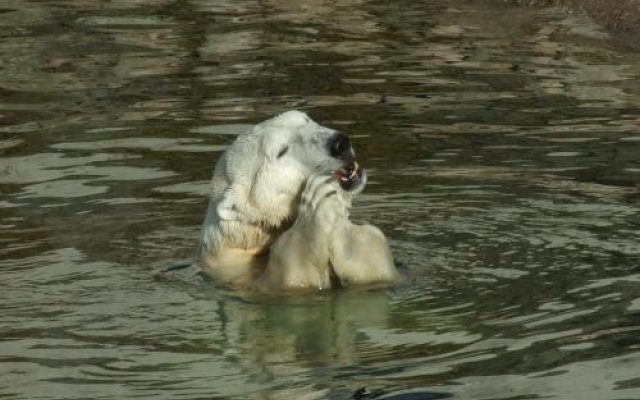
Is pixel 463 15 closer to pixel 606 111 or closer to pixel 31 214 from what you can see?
pixel 606 111

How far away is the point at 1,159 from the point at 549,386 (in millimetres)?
5099

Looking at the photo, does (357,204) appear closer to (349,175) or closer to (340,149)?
(340,149)

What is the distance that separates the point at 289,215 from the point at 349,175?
0.36 metres

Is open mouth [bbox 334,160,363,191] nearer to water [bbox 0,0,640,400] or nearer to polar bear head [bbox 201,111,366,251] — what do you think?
polar bear head [bbox 201,111,366,251]

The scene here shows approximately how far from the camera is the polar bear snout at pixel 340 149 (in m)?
7.36

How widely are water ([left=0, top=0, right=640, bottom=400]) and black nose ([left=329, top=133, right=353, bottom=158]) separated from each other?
1.90 feet

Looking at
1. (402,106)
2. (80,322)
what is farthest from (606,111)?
(80,322)

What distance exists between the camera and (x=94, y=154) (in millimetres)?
9898

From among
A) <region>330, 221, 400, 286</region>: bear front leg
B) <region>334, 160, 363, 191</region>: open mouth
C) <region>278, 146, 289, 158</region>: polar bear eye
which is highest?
<region>278, 146, 289, 158</region>: polar bear eye

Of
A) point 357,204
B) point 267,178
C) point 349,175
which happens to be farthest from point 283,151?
point 357,204

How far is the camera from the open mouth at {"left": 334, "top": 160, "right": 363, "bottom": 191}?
7.15 m

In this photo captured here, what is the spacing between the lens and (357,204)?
8781mm

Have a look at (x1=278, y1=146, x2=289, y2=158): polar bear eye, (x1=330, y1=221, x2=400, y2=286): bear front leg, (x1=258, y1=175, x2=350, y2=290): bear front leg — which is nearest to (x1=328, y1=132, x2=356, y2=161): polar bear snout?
(x1=278, y1=146, x2=289, y2=158): polar bear eye

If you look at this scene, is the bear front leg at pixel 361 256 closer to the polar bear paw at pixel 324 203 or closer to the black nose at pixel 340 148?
the polar bear paw at pixel 324 203
